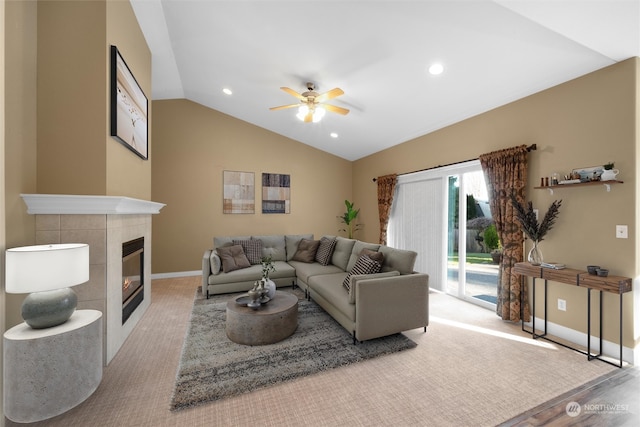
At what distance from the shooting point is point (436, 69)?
3133mm

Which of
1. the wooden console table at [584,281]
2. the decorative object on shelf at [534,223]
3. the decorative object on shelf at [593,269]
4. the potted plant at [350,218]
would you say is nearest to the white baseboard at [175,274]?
the potted plant at [350,218]

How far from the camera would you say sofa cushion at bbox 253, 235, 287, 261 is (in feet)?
16.8

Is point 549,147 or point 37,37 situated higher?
point 37,37

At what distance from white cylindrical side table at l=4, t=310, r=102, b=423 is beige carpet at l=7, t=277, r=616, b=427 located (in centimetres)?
14

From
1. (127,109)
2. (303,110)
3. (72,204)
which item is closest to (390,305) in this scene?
(303,110)

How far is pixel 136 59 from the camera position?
10.8 ft

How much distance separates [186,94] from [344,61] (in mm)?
3680

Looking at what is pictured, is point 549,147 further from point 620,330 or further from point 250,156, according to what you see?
point 250,156

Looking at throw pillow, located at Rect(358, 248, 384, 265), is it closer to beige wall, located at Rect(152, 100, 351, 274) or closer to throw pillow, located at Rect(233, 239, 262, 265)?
throw pillow, located at Rect(233, 239, 262, 265)

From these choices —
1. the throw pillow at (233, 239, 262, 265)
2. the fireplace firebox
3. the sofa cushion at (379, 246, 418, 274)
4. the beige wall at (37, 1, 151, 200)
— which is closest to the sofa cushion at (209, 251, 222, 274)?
the throw pillow at (233, 239, 262, 265)

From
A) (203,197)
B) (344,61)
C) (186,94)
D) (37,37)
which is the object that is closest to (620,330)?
(344,61)

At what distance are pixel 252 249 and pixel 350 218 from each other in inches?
111
